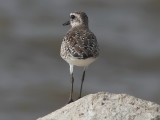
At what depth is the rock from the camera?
13.2 m

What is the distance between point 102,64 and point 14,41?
12.8ft

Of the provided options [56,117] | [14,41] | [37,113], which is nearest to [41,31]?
Answer: [14,41]

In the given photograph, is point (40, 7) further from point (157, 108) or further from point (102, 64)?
point (157, 108)

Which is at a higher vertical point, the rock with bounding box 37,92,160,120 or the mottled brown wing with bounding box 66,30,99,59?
the mottled brown wing with bounding box 66,30,99,59

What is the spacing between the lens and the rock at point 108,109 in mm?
13227

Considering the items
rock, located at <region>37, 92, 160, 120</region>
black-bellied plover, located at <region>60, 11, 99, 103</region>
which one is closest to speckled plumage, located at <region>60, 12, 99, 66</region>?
black-bellied plover, located at <region>60, 11, 99, 103</region>

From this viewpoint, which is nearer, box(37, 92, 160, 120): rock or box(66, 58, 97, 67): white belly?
box(37, 92, 160, 120): rock

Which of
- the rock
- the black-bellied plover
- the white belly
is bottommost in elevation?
the rock

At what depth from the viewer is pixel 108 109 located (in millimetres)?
13344

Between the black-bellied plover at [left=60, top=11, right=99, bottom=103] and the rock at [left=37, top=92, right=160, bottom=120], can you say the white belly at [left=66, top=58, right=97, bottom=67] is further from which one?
the rock at [left=37, top=92, right=160, bottom=120]

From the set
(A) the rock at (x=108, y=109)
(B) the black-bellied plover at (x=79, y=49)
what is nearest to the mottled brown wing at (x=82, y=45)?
(B) the black-bellied plover at (x=79, y=49)

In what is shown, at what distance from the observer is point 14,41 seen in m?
32.6

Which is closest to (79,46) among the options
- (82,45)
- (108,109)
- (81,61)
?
(82,45)

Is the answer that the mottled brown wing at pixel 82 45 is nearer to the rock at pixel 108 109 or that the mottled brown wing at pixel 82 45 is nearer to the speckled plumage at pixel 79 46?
the speckled plumage at pixel 79 46
